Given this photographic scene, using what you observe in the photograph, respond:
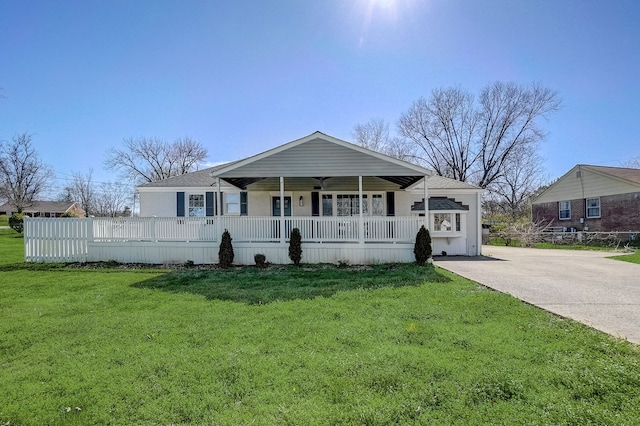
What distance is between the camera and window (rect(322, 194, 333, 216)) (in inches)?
559

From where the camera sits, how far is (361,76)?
16.0m

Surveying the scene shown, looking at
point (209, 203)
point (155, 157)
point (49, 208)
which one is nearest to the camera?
point (209, 203)

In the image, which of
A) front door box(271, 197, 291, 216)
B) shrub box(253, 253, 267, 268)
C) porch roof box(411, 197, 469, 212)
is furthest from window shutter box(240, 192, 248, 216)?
porch roof box(411, 197, 469, 212)

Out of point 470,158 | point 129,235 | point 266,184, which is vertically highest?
point 470,158

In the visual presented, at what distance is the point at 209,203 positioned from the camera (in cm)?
1460

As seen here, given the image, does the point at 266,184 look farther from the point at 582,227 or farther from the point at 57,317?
the point at 582,227

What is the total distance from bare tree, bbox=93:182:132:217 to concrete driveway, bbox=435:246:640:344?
4990cm

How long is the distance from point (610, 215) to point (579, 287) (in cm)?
1831

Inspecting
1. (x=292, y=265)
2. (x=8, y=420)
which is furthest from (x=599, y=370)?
(x=292, y=265)

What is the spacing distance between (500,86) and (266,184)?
2999 cm

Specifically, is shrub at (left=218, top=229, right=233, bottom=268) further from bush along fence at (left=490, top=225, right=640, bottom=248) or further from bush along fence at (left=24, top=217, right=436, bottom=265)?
bush along fence at (left=490, top=225, right=640, bottom=248)

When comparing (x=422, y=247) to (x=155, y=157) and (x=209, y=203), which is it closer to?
(x=209, y=203)

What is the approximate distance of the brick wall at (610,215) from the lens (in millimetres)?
18750

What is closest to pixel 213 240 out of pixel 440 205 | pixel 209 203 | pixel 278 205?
pixel 209 203
